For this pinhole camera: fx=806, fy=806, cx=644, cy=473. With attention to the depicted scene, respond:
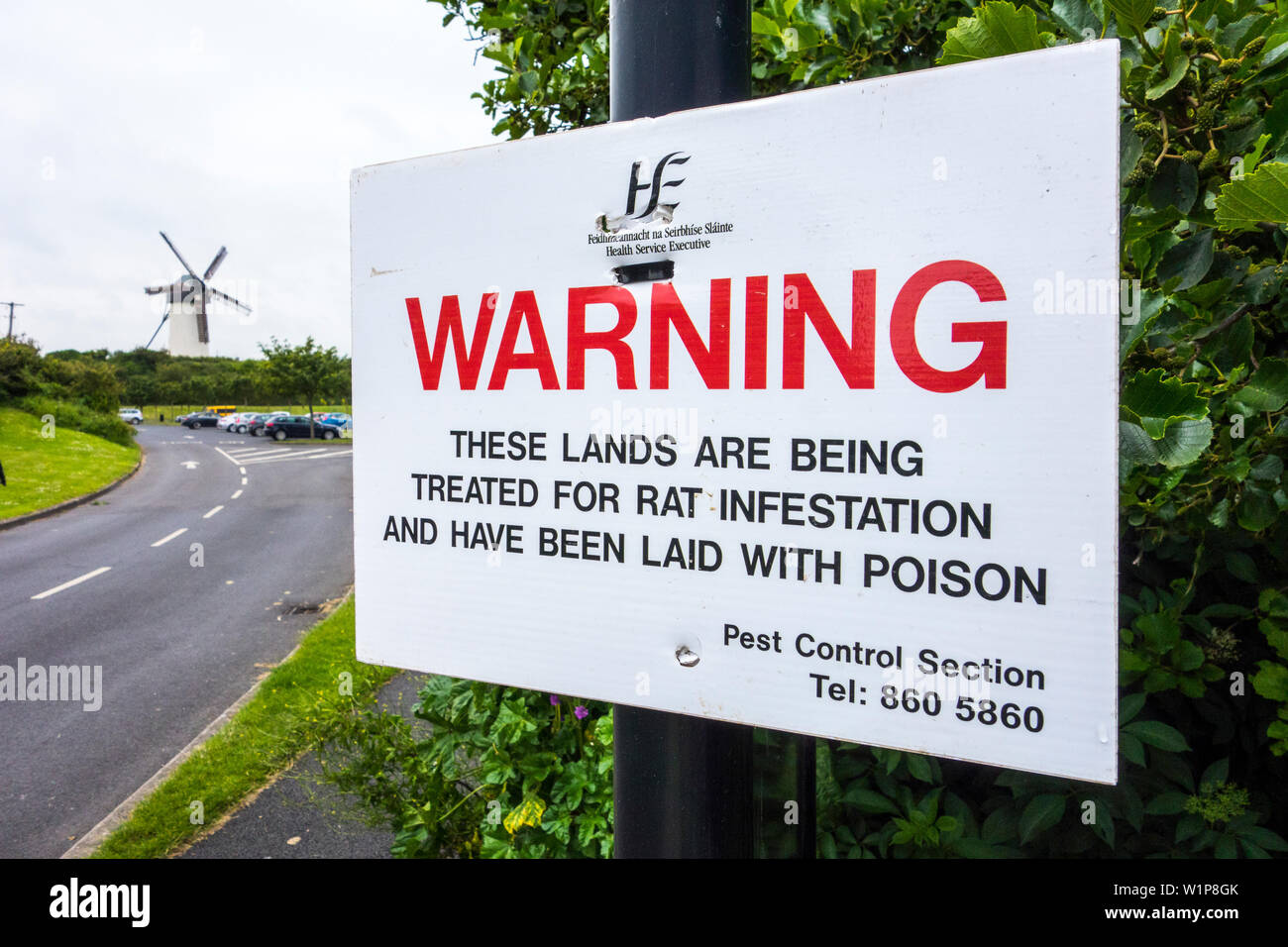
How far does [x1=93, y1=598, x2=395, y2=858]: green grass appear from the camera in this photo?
3369 mm

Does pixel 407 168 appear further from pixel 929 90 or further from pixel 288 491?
pixel 288 491

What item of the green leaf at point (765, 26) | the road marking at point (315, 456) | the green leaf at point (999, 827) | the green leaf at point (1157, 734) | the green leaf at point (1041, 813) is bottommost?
the green leaf at point (999, 827)

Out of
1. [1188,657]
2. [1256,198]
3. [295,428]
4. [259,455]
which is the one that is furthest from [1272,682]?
[295,428]

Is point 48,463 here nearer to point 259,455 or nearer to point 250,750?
point 259,455

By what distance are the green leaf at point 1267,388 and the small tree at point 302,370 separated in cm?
4179

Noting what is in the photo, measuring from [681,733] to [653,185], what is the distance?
758mm

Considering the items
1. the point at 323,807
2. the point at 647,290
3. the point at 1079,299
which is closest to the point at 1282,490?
the point at 1079,299

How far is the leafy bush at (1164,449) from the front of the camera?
3.85 ft

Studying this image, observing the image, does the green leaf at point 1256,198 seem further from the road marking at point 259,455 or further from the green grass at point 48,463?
the road marking at point 259,455

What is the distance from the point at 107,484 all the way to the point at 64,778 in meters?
18.7

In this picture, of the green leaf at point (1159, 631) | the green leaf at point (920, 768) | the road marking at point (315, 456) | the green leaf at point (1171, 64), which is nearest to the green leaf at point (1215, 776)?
the green leaf at point (1159, 631)

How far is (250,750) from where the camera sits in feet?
14.2

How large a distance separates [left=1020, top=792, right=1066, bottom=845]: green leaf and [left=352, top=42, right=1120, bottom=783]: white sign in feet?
2.61

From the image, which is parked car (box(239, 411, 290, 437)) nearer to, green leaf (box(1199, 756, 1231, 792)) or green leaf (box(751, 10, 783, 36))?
green leaf (box(751, 10, 783, 36))
